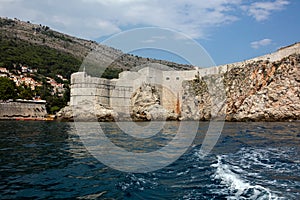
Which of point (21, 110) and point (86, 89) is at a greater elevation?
point (86, 89)

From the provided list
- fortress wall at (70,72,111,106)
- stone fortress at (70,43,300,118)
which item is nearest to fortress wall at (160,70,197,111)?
stone fortress at (70,43,300,118)

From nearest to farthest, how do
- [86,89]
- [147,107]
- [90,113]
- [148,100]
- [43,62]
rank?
[86,89]
[90,113]
[147,107]
[148,100]
[43,62]

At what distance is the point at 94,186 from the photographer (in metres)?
4.08

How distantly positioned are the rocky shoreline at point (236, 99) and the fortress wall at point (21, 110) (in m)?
6.27

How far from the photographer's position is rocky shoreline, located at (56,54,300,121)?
863 inches

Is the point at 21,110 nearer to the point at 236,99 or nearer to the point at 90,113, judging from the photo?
the point at 90,113

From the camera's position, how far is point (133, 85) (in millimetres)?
30125

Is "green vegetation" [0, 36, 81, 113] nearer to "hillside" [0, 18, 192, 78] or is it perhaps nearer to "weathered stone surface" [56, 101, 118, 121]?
"hillside" [0, 18, 192, 78]

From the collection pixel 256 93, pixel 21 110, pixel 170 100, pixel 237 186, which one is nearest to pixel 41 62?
pixel 21 110

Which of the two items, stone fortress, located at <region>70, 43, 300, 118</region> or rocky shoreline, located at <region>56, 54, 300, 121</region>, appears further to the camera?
stone fortress, located at <region>70, 43, 300, 118</region>

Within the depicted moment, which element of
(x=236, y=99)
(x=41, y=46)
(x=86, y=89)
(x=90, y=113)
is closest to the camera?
(x=236, y=99)

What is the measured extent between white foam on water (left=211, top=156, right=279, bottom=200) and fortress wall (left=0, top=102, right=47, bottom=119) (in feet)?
99.0

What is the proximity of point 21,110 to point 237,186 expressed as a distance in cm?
3212

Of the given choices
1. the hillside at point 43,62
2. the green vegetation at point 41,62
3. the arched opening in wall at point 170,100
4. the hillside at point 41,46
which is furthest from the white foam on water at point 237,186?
the hillside at point 41,46
